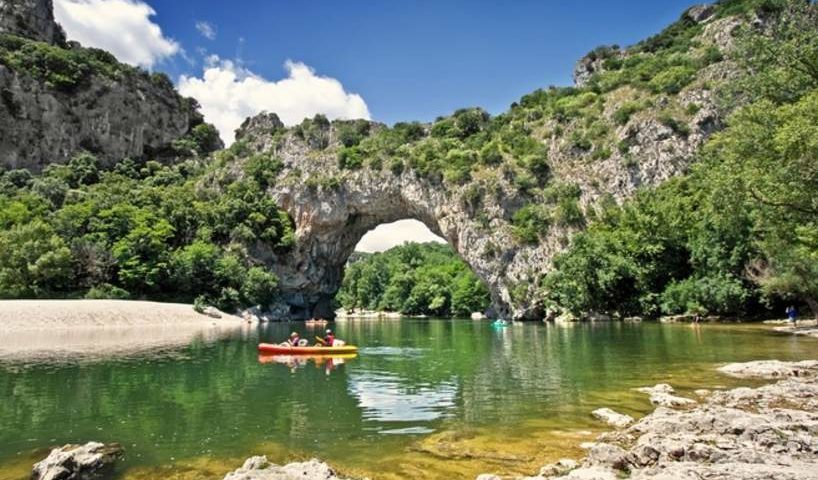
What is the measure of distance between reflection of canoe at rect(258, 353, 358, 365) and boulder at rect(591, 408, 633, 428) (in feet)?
43.4

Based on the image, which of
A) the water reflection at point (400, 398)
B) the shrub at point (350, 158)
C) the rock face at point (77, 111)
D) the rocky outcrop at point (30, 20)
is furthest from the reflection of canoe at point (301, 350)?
the rocky outcrop at point (30, 20)

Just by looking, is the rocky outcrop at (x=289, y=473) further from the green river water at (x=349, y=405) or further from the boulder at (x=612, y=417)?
the boulder at (x=612, y=417)

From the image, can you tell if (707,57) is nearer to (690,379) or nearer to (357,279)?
(690,379)

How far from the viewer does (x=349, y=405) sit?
13.0m

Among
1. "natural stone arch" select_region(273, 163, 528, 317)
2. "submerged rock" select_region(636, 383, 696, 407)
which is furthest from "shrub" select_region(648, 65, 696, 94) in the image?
"submerged rock" select_region(636, 383, 696, 407)

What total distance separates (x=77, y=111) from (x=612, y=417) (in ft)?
294

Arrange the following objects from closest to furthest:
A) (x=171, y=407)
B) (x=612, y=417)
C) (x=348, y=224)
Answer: (x=612, y=417) → (x=171, y=407) → (x=348, y=224)

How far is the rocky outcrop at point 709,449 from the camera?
591 cm

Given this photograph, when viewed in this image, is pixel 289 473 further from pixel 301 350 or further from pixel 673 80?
pixel 673 80

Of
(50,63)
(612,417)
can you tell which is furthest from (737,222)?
(50,63)

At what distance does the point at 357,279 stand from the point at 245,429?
111 metres

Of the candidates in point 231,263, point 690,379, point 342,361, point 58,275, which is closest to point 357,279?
point 231,263

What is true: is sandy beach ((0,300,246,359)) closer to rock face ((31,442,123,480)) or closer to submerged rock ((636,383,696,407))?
rock face ((31,442,123,480))

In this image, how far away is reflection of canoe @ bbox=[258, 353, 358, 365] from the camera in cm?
2251
